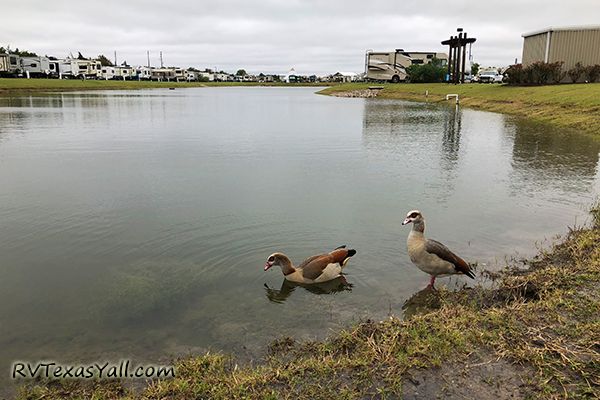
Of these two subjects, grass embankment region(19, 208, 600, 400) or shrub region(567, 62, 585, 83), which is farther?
shrub region(567, 62, 585, 83)

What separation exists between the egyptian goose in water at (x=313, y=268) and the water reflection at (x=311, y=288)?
73 mm

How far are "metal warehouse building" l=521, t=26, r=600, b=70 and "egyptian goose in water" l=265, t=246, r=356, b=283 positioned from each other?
47981 millimetres

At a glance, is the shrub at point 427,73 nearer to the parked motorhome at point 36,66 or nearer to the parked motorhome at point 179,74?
the parked motorhome at point 36,66

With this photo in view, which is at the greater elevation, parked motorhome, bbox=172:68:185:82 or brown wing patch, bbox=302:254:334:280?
parked motorhome, bbox=172:68:185:82

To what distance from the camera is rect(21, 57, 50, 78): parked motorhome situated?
382ft

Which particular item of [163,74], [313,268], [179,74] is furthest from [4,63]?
[313,268]

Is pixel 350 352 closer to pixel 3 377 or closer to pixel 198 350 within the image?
pixel 198 350

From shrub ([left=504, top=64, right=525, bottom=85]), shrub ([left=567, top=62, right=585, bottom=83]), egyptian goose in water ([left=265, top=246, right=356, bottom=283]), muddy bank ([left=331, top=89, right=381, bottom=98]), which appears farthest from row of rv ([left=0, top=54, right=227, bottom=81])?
egyptian goose in water ([left=265, top=246, right=356, bottom=283])

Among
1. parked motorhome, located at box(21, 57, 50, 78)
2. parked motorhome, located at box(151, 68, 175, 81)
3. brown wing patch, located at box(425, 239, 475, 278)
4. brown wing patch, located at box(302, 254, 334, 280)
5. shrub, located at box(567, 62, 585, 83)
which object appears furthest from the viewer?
parked motorhome, located at box(151, 68, 175, 81)

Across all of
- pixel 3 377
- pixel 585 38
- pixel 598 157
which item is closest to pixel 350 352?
pixel 3 377

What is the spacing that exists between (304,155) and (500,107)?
94.1 feet

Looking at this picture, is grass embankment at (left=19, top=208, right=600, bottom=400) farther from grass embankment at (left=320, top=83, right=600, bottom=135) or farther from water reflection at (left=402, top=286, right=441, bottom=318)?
grass embankment at (left=320, top=83, right=600, bottom=135)

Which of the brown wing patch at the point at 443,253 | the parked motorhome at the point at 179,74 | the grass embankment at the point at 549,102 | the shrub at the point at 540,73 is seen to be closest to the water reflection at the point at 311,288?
the brown wing patch at the point at 443,253

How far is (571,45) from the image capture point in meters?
46.2
